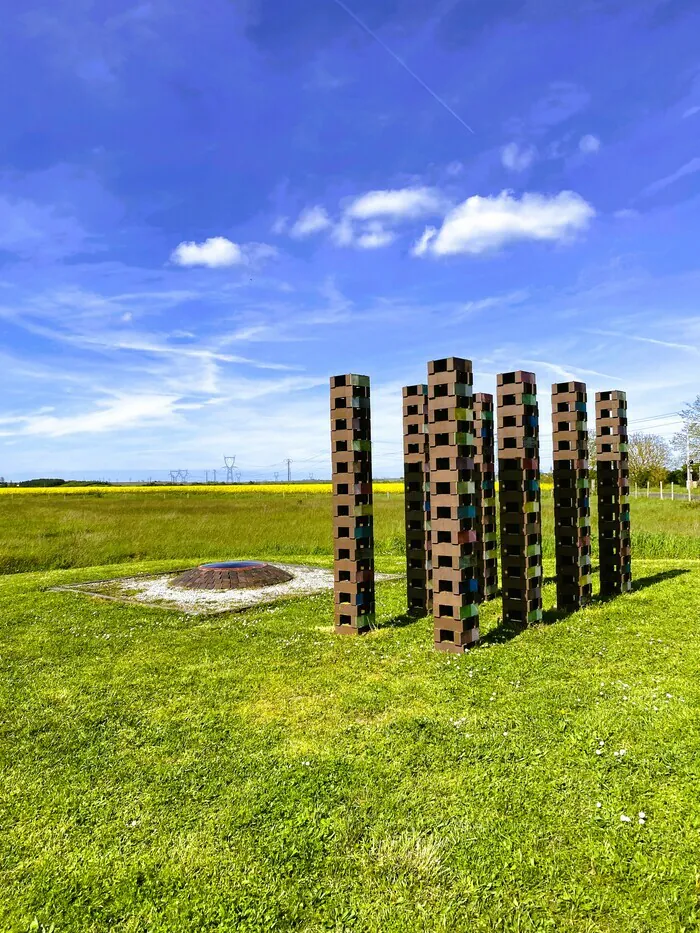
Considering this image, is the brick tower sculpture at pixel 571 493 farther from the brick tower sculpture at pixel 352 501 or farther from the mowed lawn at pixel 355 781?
the brick tower sculpture at pixel 352 501

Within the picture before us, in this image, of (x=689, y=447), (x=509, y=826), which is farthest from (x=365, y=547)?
(x=689, y=447)

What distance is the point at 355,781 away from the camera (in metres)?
4.65

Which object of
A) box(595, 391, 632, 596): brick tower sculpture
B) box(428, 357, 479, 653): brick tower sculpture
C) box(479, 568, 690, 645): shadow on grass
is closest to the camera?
box(428, 357, 479, 653): brick tower sculpture

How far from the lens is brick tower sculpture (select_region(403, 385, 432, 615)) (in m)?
9.64

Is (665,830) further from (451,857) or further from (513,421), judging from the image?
(513,421)

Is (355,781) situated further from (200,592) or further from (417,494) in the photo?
(200,592)

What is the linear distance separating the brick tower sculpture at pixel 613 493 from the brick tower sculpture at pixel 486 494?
6.53 feet

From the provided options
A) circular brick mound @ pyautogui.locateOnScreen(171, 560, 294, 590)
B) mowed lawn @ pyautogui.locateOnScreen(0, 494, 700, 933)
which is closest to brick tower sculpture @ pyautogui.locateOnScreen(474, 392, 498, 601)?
mowed lawn @ pyautogui.locateOnScreen(0, 494, 700, 933)

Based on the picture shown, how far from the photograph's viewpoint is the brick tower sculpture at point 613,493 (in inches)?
433

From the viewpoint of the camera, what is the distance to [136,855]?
12.8 feet

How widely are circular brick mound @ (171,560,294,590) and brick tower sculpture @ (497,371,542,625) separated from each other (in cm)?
656

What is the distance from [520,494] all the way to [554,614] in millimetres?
2356

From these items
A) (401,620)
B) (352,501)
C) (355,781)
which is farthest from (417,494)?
(355,781)

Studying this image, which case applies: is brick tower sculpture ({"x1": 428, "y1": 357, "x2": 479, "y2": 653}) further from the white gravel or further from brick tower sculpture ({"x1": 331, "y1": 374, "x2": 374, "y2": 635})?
the white gravel
